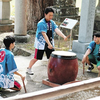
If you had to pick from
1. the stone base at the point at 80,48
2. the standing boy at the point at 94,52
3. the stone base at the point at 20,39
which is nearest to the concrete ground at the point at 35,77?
the standing boy at the point at 94,52

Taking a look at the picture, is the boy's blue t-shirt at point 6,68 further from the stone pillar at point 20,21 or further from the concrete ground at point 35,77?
the stone pillar at point 20,21

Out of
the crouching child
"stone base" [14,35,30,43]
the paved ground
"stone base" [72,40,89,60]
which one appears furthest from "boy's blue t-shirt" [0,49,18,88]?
"stone base" [14,35,30,43]

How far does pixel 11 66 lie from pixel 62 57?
0.96m

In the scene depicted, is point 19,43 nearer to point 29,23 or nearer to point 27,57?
point 27,57

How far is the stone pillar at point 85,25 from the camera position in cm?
A: 638

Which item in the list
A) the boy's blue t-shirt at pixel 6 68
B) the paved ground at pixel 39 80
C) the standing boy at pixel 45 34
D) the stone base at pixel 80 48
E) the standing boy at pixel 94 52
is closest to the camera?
the boy's blue t-shirt at pixel 6 68

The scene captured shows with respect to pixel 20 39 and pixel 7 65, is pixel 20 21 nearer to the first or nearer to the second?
pixel 20 39

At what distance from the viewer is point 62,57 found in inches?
166

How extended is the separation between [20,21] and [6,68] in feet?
15.8

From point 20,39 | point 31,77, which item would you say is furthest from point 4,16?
point 31,77

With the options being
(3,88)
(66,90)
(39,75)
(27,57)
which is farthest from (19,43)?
(66,90)

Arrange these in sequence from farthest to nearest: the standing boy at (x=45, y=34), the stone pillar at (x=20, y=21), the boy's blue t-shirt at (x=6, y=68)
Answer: the stone pillar at (x=20, y=21) < the standing boy at (x=45, y=34) < the boy's blue t-shirt at (x=6, y=68)

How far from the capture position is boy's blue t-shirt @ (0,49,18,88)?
3.86 m

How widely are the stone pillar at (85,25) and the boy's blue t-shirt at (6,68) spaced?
3.06 metres
